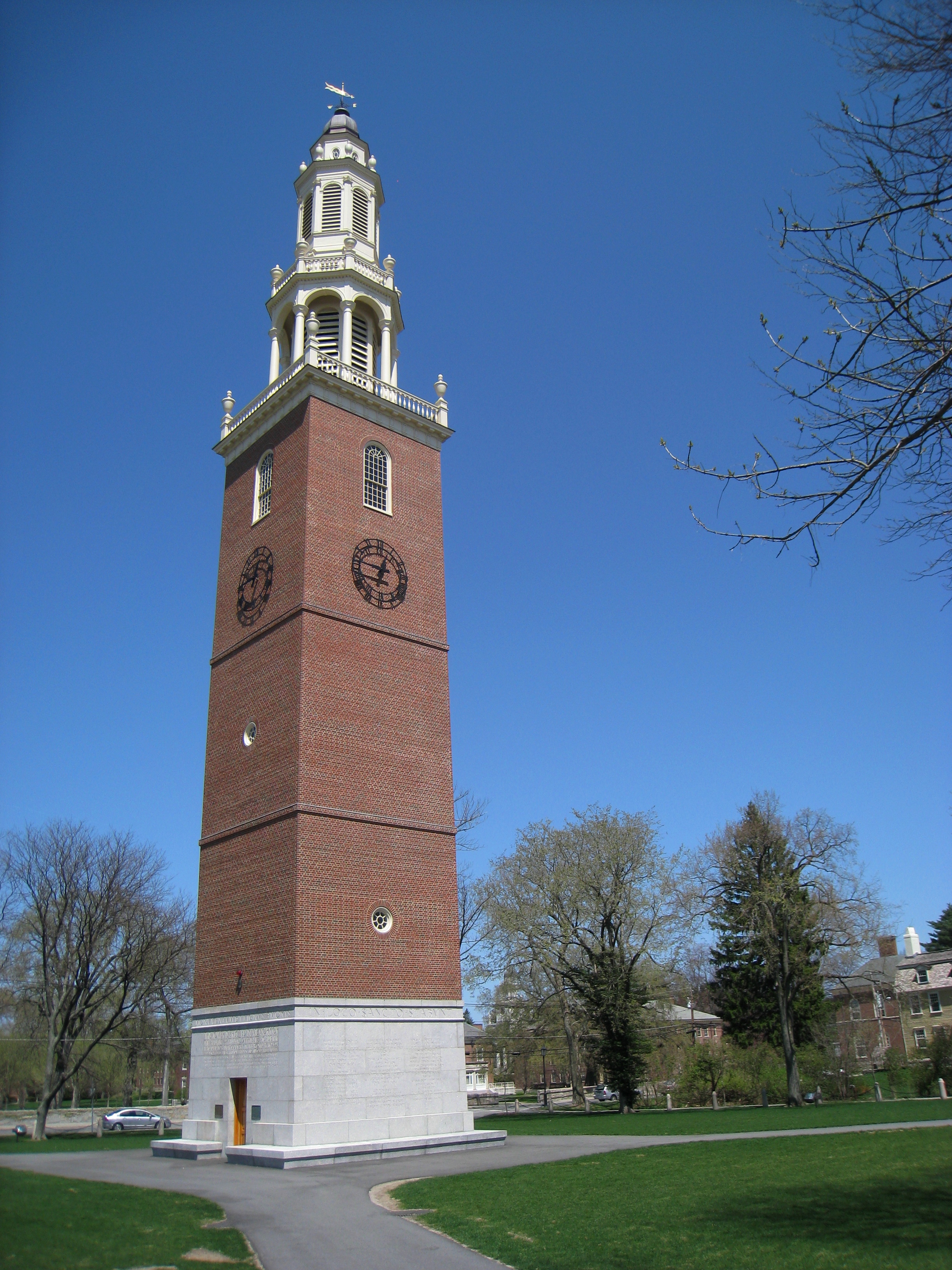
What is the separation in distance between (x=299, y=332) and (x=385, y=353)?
3008mm

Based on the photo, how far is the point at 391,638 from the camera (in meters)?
25.5

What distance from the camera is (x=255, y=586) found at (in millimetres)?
26359

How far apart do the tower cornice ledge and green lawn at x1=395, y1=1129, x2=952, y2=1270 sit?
2039cm

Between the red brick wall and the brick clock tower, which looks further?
the red brick wall

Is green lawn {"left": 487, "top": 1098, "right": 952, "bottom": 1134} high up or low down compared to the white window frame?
down

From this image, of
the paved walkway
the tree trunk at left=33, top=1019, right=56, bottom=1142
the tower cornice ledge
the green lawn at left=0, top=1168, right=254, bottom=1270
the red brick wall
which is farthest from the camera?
the tree trunk at left=33, top=1019, right=56, bottom=1142

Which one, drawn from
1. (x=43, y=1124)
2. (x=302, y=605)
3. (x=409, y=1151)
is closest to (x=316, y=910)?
(x=409, y=1151)

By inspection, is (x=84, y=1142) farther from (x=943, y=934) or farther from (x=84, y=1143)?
(x=943, y=934)

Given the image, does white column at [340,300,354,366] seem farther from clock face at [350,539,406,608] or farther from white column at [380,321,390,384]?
clock face at [350,539,406,608]

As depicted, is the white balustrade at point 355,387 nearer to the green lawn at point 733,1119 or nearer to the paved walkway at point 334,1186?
the paved walkway at point 334,1186

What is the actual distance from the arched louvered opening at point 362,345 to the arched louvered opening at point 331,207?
4298 mm

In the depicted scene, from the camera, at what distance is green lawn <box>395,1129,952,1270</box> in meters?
8.63

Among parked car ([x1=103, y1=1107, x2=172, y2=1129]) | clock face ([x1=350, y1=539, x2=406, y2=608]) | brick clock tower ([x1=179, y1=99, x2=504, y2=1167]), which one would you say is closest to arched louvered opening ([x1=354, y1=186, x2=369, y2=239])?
brick clock tower ([x1=179, y1=99, x2=504, y2=1167])

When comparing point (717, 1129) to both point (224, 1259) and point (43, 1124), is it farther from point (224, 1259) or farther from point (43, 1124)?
point (43, 1124)
